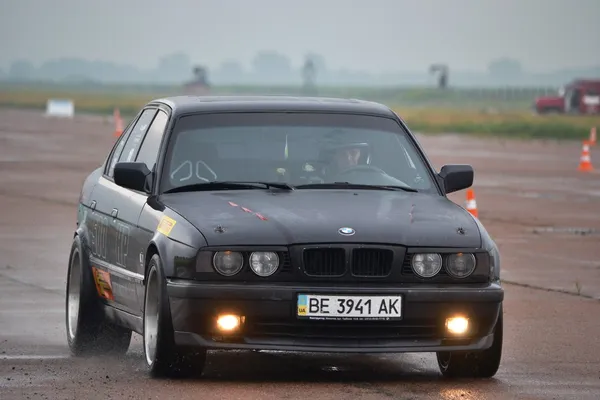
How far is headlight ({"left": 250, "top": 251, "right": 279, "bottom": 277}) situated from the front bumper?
8 centimetres

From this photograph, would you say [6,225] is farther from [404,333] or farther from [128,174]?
[404,333]

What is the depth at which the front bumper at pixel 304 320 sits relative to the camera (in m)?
7.79

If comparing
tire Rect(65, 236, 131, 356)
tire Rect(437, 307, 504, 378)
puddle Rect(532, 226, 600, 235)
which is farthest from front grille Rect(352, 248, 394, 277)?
puddle Rect(532, 226, 600, 235)

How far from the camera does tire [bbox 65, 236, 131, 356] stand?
961cm

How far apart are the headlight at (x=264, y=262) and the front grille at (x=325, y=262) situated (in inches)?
6.3

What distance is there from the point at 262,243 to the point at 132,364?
152cm

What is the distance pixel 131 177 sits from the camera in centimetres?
881

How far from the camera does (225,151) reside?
9.04 meters

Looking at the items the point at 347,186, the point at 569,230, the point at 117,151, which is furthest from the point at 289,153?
the point at 569,230

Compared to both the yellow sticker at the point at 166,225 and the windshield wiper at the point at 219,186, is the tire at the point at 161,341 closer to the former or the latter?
the yellow sticker at the point at 166,225

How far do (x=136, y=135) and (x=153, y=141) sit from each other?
2.08 ft

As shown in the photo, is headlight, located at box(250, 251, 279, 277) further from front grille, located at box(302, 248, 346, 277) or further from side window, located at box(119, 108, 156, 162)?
side window, located at box(119, 108, 156, 162)

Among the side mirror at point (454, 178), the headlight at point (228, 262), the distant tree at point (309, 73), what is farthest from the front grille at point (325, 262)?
the distant tree at point (309, 73)

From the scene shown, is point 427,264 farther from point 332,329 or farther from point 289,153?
point 289,153
